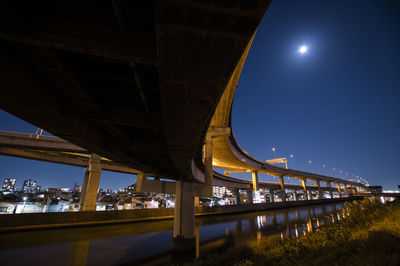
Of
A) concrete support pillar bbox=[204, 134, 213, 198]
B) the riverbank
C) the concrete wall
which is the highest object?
concrete support pillar bbox=[204, 134, 213, 198]

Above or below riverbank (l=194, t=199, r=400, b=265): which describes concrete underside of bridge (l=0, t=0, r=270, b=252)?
above

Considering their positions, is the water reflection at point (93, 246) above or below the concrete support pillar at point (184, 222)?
below

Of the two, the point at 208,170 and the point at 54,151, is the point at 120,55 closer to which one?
the point at 208,170

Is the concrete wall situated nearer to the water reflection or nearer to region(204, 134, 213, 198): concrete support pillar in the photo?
the water reflection

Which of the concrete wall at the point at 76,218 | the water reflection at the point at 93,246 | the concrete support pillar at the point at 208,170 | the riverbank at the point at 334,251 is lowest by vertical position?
the water reflection at the point at 93,246

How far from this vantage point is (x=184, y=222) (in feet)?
53.7

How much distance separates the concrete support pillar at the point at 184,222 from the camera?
1575 centimetres

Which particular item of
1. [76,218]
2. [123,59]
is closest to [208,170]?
[123,59]

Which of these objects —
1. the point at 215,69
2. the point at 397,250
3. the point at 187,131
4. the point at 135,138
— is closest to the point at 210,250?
the point at 135,138

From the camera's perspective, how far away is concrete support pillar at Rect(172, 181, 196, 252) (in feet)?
51.7

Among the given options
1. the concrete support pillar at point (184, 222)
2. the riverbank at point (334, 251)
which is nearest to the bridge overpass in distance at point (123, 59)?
the riverbank at point (334, 251)

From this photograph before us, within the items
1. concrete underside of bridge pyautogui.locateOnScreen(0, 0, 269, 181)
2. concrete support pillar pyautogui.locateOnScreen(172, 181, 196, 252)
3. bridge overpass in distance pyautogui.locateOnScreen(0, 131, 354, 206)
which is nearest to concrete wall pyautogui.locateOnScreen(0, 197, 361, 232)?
bridge overpass in distance pyautogui.locateOnScreen(0, 131, 354, 206)

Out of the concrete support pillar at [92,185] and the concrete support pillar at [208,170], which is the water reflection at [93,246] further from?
the concrete support pillar at [92,185]

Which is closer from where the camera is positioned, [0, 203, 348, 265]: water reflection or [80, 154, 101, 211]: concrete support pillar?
[0, 203, 348, 265]: water reflection
